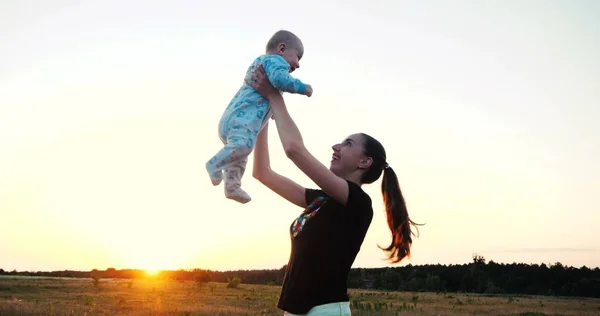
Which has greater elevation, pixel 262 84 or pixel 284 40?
pixel 284 40

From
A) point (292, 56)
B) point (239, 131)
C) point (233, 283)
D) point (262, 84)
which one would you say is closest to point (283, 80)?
point (262, 84)

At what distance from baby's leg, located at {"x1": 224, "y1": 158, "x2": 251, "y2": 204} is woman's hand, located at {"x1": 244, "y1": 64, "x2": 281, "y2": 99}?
445 millimetres

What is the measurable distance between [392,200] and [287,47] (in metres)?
1.16

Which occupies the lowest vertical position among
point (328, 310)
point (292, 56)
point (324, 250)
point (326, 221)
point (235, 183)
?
point (328, 310)

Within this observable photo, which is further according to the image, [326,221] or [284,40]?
[284,40]

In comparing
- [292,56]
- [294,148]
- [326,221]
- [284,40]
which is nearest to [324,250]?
[326,221]

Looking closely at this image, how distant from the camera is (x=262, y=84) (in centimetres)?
339

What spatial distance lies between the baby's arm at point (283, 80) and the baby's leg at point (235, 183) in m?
0.56

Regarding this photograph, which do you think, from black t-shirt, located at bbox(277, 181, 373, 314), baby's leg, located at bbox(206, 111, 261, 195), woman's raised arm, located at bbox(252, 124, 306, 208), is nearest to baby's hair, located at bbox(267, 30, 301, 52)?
baby's leg, located at bbox(206, 111, 261, 195)

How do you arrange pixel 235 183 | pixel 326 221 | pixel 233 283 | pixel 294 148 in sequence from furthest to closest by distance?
pixel 233 283
pixel 235 183
pixel 326 221
pixel 294 148

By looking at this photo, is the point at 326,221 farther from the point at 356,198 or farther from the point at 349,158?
the point at 349,158

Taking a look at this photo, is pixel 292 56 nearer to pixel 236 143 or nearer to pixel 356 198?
pixel 236 143

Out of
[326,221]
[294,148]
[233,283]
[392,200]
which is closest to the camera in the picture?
[294,148]

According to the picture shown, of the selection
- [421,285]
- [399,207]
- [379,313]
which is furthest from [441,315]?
[421,285]
